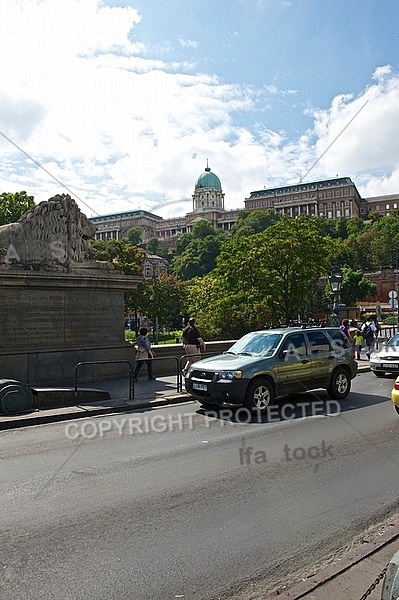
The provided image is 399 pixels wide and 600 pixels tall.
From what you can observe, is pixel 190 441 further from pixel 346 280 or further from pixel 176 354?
pixel 346 280

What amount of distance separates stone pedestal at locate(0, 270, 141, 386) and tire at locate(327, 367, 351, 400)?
6.24 metres

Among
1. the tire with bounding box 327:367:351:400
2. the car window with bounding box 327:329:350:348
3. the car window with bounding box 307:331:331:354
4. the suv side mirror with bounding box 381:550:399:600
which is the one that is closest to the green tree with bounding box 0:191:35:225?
the car window with bounding box 327:329:350:348

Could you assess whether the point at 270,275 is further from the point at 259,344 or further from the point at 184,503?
the point at 184,503

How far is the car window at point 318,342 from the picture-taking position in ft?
40.6

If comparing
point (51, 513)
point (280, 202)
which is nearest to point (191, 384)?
point (51, 513)

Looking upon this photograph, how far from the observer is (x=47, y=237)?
15312 millimetres

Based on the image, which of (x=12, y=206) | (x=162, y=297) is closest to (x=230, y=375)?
(x=12, y=206)

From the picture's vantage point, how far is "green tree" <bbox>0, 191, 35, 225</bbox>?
42.6 m

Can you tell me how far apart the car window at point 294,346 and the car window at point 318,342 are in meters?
0.28

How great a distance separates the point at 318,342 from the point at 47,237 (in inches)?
312

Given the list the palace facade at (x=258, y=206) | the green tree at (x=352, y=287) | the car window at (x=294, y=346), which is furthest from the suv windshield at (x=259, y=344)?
the palace facade at (x=258, y=206)

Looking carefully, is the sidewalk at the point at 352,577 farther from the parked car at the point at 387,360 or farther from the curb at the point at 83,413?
the parked car at the point at 387,360

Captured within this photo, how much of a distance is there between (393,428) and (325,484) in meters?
3.63

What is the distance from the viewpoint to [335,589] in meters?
3.81
